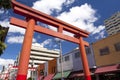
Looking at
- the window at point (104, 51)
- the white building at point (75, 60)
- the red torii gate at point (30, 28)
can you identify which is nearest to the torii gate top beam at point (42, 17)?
the red torii gate at point (30, 28)

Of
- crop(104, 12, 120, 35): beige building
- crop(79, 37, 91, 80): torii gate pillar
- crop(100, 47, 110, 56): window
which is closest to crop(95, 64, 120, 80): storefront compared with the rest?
crop(100, 47, 110, 56): window

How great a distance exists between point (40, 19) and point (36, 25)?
0.57 m

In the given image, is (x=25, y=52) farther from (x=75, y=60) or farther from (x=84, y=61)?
(x=75, y=60)

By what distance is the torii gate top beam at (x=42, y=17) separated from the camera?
10594 mm

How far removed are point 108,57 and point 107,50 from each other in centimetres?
95

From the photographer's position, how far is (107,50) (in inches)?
799

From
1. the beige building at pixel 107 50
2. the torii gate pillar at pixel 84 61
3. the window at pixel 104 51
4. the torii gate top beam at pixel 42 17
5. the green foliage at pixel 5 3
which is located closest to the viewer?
the green foliage at pixel 5 3

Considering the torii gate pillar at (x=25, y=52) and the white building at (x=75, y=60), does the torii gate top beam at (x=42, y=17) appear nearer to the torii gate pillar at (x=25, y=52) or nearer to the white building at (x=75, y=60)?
the torii gate pillar at (x=25, y=52)

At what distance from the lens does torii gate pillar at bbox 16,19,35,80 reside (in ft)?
29.3

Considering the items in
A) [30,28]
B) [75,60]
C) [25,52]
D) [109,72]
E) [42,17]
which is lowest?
[109,72]

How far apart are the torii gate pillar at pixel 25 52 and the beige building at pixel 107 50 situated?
12028mm

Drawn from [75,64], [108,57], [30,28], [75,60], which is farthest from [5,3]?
[75,64]

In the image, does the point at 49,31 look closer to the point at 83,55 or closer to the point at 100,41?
the point at 83,55

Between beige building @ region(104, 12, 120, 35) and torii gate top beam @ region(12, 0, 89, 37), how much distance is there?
345 feet
